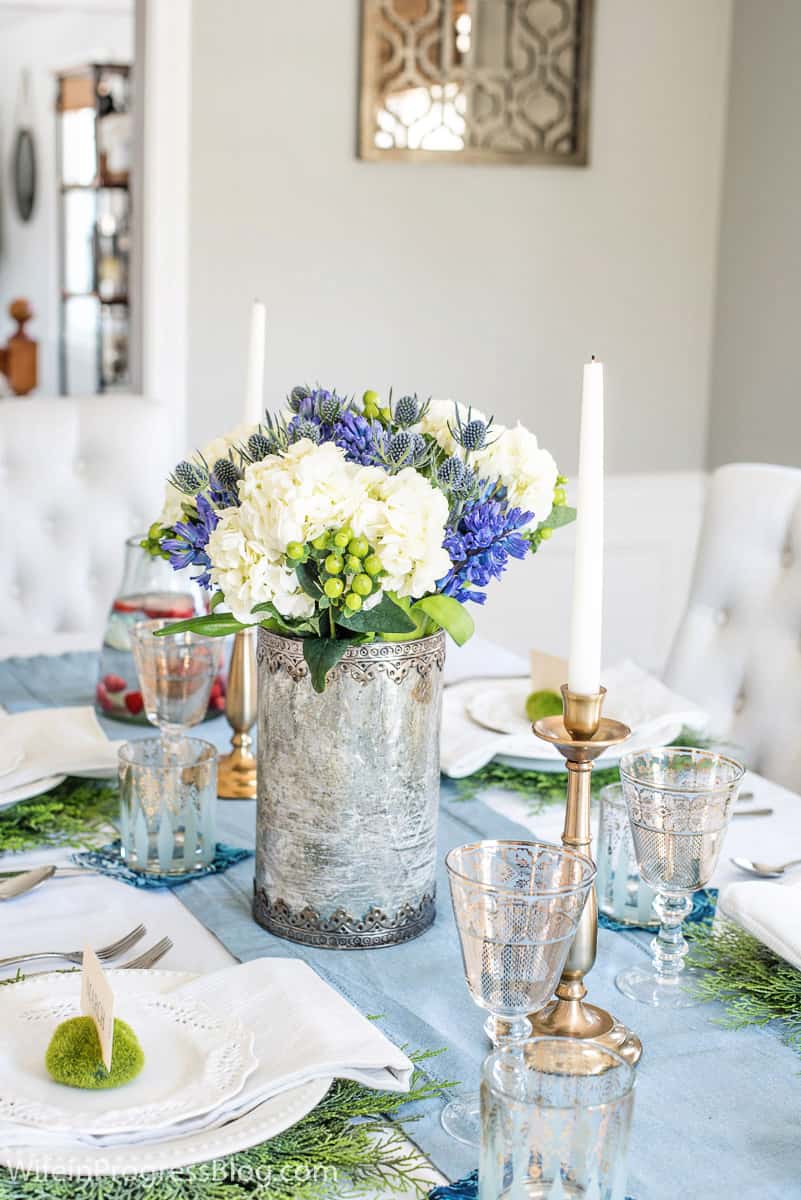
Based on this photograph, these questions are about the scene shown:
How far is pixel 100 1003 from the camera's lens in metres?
0.85

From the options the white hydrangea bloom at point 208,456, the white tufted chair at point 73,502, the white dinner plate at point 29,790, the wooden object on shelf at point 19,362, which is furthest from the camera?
the wooden object on shelf at point 19,362

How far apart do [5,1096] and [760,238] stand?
3034 millimetres

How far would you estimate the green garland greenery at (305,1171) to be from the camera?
2.56ft

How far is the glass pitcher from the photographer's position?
5.39 feet

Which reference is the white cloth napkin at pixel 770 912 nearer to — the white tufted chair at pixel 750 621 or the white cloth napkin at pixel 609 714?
the white cloth napkin at pixel 609 714

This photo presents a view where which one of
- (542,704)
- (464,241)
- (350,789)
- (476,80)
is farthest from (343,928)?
(476,80)

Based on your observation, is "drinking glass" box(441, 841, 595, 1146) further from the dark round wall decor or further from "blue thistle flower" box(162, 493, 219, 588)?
the dark round wall decor

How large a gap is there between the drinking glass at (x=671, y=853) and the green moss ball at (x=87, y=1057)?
0.38m

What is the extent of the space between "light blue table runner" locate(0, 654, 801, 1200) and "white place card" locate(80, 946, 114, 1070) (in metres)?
0.19

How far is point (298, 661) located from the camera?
1.08 metres

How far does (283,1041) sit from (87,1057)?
0.40 ft

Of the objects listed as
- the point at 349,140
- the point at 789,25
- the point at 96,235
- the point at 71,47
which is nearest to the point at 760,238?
the point at 789,25

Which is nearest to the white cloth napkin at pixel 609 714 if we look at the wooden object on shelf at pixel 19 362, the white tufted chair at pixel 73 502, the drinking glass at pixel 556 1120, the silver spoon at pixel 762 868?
the silver spoon at pixel 762 868

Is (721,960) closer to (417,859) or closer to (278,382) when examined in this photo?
(417,859)
